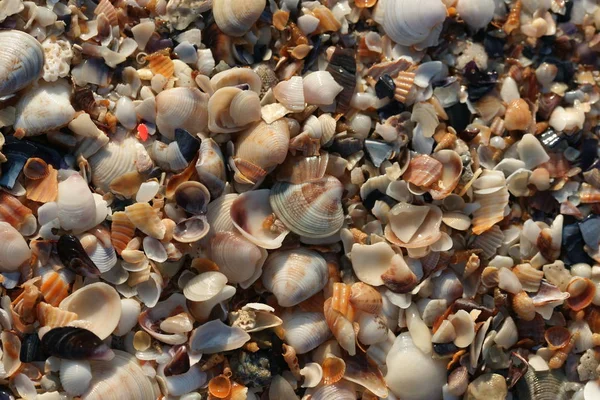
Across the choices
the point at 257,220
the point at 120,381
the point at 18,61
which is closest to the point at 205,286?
the point at 257,220

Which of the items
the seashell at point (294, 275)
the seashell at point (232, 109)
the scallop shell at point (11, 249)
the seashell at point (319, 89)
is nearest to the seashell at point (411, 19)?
the seashell at point (319, 89)

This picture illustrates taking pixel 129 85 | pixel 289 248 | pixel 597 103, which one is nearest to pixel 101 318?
pixel 289 248

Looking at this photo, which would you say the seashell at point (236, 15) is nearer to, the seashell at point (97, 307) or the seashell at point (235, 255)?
the seashell at point (235, 255)

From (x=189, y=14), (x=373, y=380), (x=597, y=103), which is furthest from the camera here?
(x=597, y=103)

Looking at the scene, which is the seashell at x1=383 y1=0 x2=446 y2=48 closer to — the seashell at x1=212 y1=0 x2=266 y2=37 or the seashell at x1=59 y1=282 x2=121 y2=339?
the seashell at x1=212 y1=0 x2=266 y2=37

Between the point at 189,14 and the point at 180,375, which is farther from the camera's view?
the point at 189,14

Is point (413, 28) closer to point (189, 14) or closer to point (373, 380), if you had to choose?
point (189, 14)

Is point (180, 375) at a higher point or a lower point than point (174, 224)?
lower

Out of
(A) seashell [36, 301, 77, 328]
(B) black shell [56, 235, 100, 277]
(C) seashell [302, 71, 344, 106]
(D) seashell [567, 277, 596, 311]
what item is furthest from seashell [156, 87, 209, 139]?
(D) seashell [567, 277, 596, 311]
